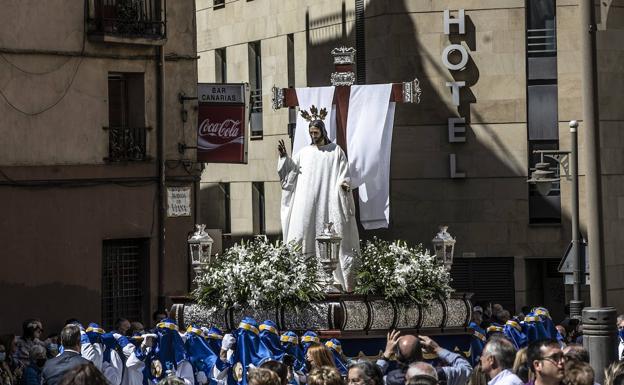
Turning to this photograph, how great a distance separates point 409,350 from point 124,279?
16.0 metres

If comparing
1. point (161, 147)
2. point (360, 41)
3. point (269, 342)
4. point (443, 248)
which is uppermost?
point (360, 41)

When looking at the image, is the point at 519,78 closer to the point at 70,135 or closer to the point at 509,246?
the point at 509,246

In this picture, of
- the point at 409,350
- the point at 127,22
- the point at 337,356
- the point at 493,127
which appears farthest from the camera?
the point at 493,127

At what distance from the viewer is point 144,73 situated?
88.8 ft

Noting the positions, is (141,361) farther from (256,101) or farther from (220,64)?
(220,64)

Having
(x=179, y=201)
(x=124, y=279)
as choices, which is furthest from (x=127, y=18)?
(x=124, y=279)

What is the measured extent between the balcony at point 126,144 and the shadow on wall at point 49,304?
2305mm

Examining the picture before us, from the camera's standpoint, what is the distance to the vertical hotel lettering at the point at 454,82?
1211 inches

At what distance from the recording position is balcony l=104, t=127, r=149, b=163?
26402 millimetres

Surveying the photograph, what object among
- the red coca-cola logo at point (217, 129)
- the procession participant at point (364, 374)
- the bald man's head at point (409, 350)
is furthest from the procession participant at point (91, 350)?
the red coca-cola logo at point (217, 129)

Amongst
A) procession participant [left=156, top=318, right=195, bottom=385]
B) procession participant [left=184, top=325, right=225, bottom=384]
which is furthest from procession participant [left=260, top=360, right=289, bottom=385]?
procession participant [left=156, top=318, right=195, bottom=385]

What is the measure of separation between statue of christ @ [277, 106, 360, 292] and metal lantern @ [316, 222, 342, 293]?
0.63 m

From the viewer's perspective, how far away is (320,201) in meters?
19.5

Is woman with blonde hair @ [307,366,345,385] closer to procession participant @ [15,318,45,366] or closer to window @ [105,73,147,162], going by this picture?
procession participant @ [15,318,45,366]
